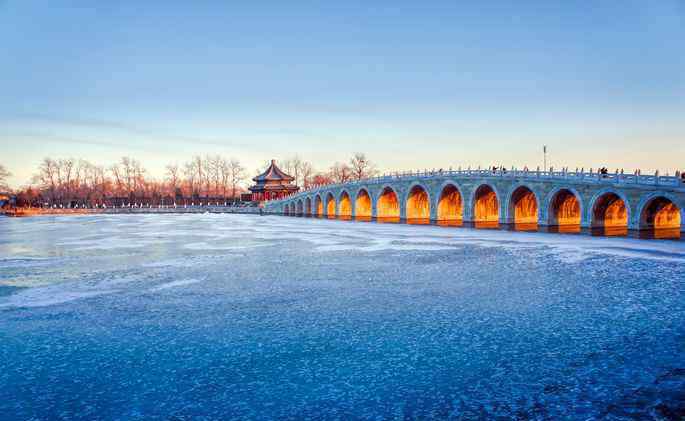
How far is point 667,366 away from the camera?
778cm

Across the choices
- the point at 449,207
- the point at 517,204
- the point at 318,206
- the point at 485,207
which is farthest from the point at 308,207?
the point at 517,204

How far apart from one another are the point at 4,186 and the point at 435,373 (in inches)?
5011

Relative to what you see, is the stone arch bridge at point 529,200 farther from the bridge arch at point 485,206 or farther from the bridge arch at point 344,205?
the bridge arch at point 344,205

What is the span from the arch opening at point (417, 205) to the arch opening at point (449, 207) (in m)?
2.51

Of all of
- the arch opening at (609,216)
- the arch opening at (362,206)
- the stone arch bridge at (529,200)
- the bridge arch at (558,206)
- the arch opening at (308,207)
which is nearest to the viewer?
the stone arch bridge at (529,200)

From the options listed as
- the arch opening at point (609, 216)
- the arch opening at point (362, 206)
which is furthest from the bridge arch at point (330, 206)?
the arch opening at point (609, 216)

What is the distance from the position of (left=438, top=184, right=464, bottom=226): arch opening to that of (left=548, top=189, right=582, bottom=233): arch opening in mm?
8935

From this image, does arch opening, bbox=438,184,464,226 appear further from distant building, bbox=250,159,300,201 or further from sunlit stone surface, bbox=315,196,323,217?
distant building, bbox=250,159,300,201

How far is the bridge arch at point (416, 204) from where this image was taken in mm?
52341

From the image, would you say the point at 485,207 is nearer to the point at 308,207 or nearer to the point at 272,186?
the point at 308,207

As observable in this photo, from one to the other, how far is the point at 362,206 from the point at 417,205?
10787 mm

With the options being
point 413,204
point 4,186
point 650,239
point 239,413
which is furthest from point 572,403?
point 4,186

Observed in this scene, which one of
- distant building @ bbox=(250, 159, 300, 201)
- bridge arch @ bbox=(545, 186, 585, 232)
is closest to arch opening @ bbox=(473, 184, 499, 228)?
bridge arch @ bbox=(545, 186, 585, 232)

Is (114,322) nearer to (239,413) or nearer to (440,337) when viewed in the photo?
(239,413)
